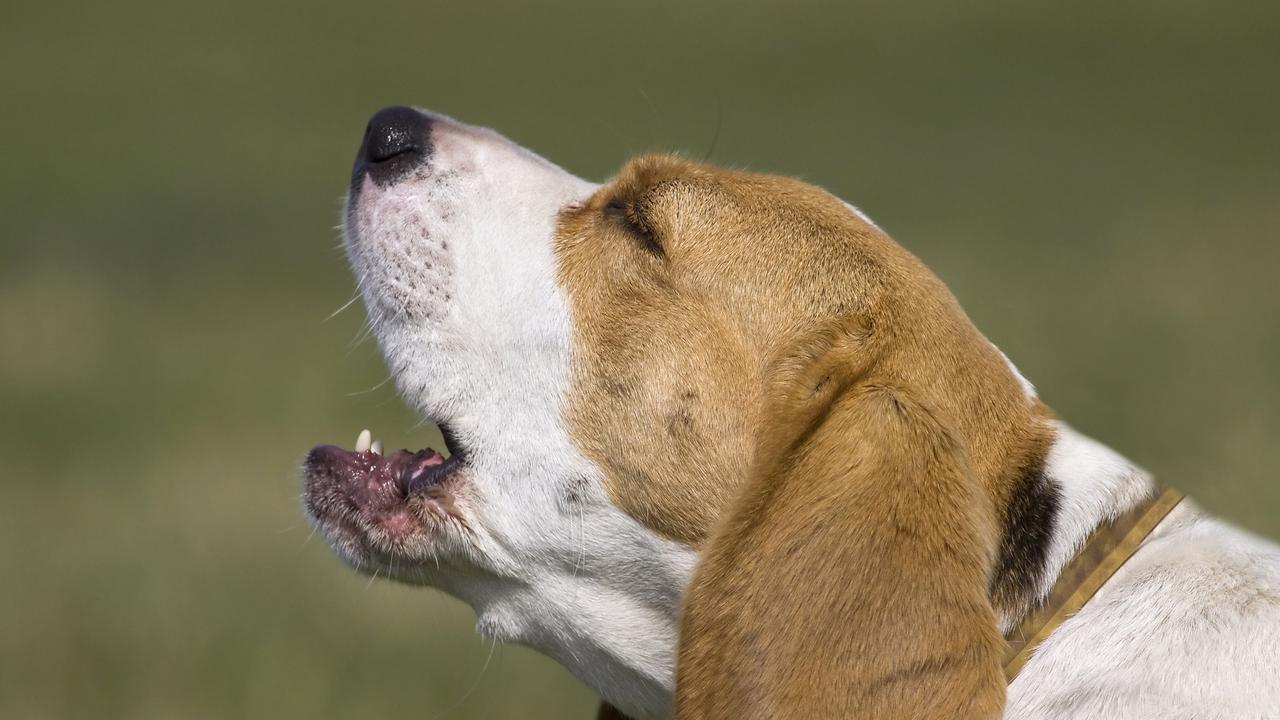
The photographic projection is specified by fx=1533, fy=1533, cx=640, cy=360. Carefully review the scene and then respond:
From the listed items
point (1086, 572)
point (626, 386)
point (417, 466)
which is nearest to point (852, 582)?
point (1086, 572)

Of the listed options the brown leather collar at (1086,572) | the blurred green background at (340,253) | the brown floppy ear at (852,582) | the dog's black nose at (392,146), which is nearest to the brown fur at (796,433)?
the brown floppy ear at (852,582)

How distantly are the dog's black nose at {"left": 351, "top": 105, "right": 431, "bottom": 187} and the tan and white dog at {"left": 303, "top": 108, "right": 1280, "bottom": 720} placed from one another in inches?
0.4

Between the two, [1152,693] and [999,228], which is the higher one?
[1152,693]

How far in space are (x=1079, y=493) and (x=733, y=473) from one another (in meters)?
0.76

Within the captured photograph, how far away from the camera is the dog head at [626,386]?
3.31m

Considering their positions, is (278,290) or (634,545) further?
(278,290)

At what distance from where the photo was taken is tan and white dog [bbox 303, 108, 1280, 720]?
116 inches

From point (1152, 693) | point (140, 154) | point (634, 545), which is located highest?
point (1152, 693)

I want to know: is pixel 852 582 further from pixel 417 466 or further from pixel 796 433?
pixel 417 466

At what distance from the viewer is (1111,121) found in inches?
902

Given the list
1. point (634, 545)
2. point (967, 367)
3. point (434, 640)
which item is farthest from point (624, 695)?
point (434, 640)

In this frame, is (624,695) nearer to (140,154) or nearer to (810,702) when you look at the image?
(810,702)

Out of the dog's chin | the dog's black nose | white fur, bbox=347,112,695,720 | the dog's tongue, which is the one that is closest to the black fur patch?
white fur, bbox=347,112,695,720

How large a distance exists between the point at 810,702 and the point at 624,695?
107cm
